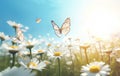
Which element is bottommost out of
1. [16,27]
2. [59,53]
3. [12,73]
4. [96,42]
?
[12,73]

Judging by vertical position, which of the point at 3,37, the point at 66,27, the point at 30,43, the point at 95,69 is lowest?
the point at 95,69

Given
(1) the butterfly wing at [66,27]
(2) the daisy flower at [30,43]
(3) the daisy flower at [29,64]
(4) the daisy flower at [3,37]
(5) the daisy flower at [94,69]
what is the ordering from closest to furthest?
(3) the daisy flower at [29,64]
(5) the daisy flower at [94,69]
(2) the daisy flower at [30,43]
(4) the daisy flower at [3,37]
(1) the butterfly wing at [66,27]

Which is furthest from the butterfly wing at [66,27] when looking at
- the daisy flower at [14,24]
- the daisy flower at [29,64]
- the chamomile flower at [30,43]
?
the daisy flower at [29,64]

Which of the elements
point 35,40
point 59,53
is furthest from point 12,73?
point 35,40

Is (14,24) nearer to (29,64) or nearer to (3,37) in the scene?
(3,37)

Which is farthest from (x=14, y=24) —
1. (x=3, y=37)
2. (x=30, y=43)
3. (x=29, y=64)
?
(x=29, y=64)

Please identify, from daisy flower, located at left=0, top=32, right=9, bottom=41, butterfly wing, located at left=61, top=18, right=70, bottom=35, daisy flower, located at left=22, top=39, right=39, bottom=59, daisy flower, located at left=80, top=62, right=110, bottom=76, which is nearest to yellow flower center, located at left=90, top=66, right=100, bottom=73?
daisy flower, located at left=80, top=62, right=110, bottom=76

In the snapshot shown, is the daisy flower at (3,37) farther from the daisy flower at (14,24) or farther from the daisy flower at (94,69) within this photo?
the daisy flower at (94,69)

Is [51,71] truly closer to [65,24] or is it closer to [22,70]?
[65,24]

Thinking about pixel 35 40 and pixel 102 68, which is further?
pixel 35 40

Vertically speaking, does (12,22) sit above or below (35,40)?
above

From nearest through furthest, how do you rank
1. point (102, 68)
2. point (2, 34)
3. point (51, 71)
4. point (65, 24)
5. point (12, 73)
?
1. point (12, 73)
2. point (102, 68)
3. point (51, 71)
4. point (2, 34)
5. point (65, 24)
